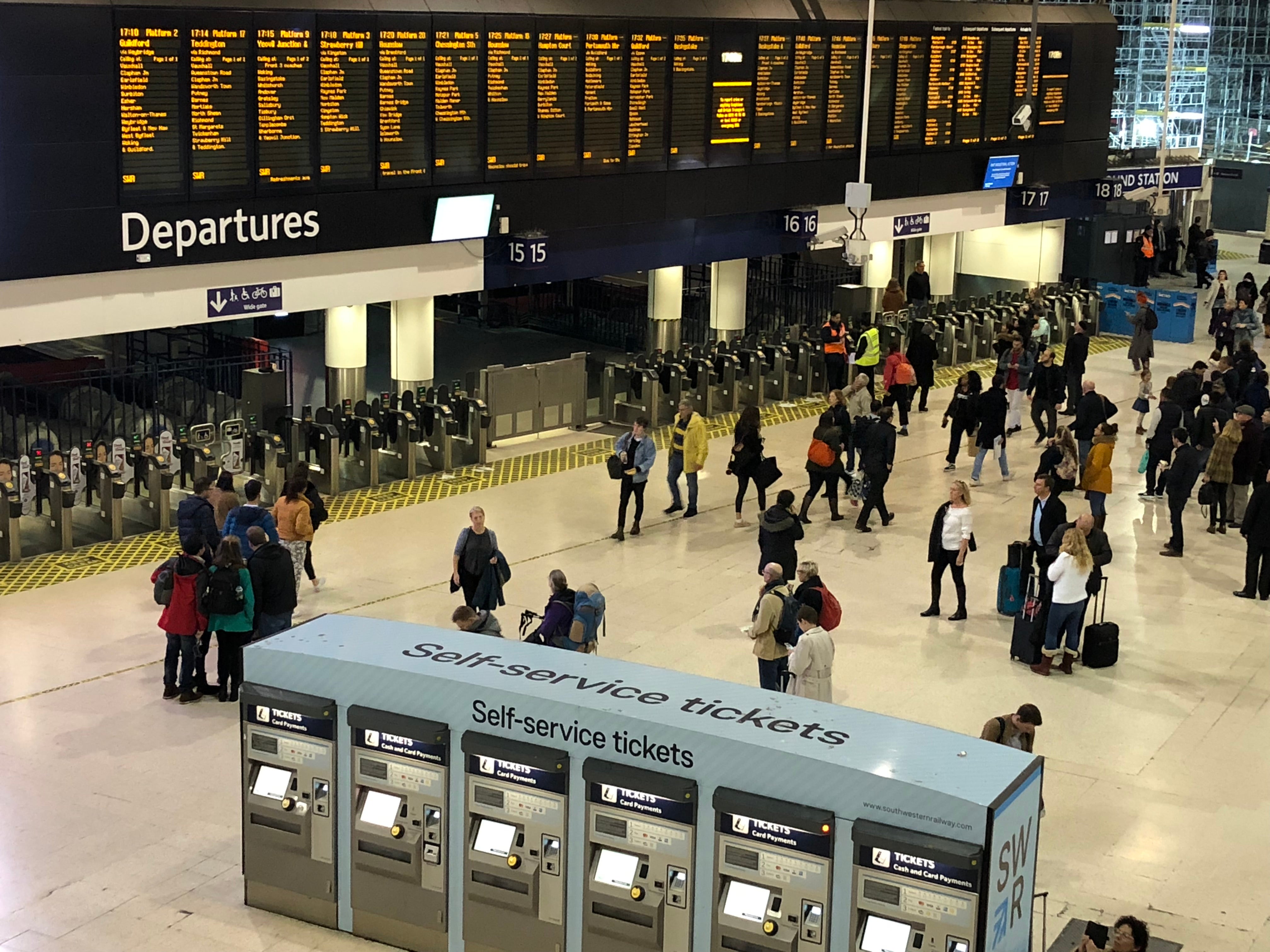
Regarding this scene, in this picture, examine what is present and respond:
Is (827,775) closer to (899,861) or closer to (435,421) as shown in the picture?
(899,861)

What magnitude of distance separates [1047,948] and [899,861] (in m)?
1.85

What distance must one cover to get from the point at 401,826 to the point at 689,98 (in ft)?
46.0

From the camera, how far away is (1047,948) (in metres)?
8.95

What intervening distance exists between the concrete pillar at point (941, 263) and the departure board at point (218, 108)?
15033mm

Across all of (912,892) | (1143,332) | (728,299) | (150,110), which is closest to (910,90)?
(728,299)

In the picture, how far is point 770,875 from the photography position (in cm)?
794

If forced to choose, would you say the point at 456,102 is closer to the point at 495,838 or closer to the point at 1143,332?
the point at 1143,332

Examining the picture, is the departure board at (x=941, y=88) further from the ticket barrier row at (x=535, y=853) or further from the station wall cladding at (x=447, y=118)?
the ticket barrier row at (x=535, y=853)

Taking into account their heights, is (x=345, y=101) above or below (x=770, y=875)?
above

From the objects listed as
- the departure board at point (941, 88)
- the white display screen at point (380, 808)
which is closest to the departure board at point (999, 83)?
the departure board at point (941, 88)

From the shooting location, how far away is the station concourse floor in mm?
9469

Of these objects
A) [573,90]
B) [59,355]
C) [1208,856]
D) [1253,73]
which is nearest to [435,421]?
[573,90]

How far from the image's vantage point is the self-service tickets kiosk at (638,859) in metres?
8.06

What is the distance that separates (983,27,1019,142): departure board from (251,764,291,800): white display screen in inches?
764
